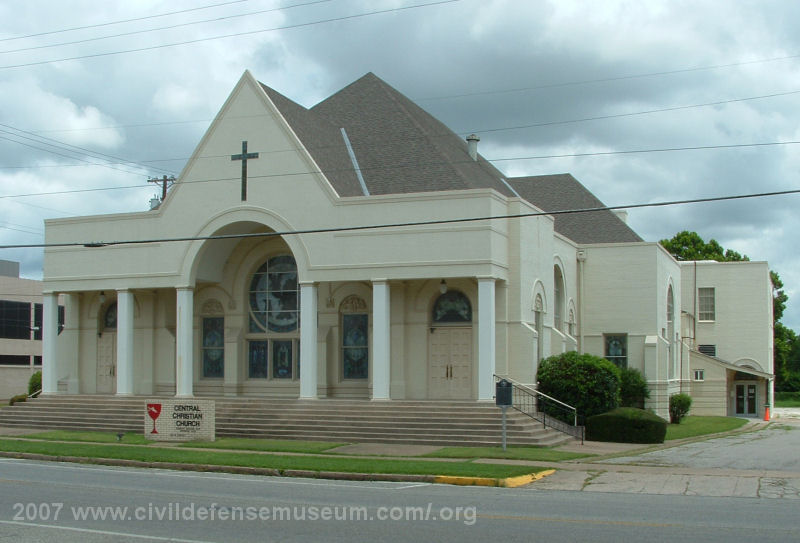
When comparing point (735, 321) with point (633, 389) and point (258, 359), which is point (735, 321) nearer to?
point (633, 389)

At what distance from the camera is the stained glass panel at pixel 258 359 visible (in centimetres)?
3244

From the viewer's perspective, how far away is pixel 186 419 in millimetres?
25734

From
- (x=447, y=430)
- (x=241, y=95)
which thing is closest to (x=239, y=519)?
(x=447, y=430)

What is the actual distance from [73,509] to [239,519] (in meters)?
2.61

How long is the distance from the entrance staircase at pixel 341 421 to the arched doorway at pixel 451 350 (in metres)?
1.99

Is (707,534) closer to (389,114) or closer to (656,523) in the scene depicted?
(656,523)

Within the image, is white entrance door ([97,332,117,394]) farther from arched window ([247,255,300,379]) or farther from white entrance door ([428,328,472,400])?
white entrance door ([428,328,472,400])

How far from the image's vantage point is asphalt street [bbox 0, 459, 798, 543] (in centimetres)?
1122

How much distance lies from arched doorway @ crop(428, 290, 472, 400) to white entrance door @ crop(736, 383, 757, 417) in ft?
86.6

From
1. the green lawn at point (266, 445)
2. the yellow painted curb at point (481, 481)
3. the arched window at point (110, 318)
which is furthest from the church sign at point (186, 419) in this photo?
the yellow painted curb at point (481, 481)

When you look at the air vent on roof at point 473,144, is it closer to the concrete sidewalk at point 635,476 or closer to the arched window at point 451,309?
the arched window at point 451,309

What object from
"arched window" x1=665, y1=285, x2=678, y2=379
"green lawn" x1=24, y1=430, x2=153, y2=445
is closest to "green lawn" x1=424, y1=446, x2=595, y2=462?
"green lawn" x1=24, y1=430, x2=153, y2=445

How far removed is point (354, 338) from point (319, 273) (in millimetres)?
3164

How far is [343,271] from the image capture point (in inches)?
1129
